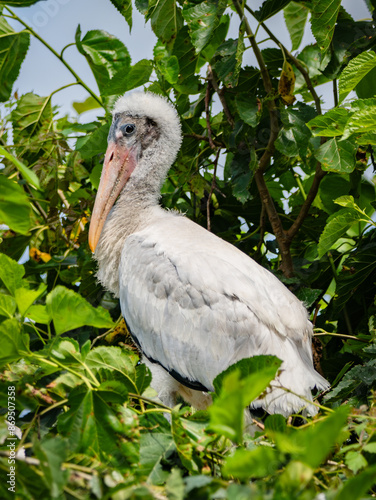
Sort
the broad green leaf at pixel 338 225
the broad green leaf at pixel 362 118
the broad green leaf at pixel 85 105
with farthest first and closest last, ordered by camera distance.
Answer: the broad green leaf at pixel 85 105 → the broad green leaf at pixel 338 225 → the broad green leaf at pixel 362 118

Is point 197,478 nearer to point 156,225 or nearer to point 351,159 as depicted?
point 351,159

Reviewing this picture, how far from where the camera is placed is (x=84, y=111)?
4594 mm

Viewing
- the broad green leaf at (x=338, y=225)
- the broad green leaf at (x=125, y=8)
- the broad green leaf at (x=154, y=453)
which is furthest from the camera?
the broad green leaf at (x=125, y=8)

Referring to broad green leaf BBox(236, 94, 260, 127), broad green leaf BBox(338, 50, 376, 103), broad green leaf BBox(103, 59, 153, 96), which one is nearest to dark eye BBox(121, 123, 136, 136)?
broad green leaf BBox(103, 59, 153, 96)

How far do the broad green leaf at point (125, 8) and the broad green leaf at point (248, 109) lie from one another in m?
0.74

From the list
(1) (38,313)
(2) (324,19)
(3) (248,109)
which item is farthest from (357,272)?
(1) (38,313)

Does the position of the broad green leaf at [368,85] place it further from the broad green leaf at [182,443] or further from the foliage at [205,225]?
the broad green leaf at [182,443]

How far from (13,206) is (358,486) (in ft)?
3.10

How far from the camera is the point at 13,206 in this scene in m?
1.41

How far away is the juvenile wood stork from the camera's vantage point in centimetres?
300

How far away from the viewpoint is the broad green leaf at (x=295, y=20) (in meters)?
3.72

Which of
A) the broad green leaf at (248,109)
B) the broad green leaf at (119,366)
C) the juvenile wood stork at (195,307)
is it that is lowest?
the juvenile wood stork at (195,307)

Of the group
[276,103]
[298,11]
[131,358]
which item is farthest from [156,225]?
[131,358]

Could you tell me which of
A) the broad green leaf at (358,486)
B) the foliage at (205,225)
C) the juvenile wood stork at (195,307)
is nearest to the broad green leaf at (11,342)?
the foliage at (205,225)
